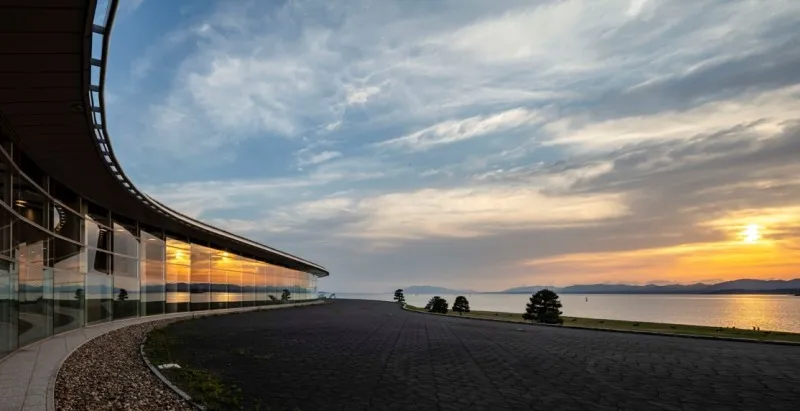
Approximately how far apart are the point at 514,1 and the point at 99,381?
14230 millimetres

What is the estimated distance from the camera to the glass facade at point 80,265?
12.4 m

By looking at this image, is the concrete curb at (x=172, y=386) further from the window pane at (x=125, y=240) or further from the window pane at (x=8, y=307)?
the window pane at (x=125, y=240)

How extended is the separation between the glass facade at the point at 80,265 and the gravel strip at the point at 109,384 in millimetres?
1836

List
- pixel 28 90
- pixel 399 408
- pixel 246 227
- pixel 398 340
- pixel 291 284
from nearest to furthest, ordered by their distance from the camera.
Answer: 1. pixel 399 408
2. pixel 28 90
3. pixel 398 340
4. pixel 291 284
5. pixel 246 227

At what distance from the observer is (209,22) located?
16.0 meters

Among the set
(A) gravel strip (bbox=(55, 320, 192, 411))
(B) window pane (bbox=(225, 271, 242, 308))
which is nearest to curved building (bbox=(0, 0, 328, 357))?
(A) gravel strip (bbox=(55, 320, 192, 411))

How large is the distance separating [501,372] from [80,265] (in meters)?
15.4

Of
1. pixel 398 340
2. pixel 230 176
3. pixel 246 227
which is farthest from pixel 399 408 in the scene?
pixel 246 227

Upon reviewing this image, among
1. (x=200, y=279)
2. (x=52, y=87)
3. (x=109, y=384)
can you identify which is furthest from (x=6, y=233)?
(x=200, y=279)

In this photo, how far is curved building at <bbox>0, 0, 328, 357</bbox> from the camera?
7.92m

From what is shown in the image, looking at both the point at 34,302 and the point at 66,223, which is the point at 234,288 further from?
the point at 34,302

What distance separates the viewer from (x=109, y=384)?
29.5ft

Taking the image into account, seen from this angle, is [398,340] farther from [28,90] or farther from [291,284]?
[291,284]

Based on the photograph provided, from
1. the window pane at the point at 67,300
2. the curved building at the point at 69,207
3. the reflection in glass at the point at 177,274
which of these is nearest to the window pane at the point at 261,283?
the curved building at the point at 69,207
